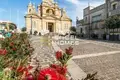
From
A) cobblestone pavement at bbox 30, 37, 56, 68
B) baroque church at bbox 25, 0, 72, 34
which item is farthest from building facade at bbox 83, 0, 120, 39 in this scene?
cobblestone pavement at bbox 30, 37, 56, 68

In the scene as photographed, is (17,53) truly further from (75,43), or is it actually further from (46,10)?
(46,10)

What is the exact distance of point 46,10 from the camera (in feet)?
226

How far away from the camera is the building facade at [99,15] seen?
42375mm

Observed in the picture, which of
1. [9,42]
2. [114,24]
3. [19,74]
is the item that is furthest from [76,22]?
[19,74]

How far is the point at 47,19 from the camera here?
65062 mm

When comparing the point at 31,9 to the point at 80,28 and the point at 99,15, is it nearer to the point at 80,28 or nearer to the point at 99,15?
the point at 80,28

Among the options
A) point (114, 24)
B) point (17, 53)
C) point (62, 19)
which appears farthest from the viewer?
point (62, 19)

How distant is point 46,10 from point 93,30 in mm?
23931

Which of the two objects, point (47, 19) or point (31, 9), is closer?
point (31, 9)

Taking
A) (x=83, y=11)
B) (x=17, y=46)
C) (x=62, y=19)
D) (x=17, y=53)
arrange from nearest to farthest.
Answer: (x=17, y=53) → (x=17, y=46) → (x=83, y=11) → (x=62, y=19)

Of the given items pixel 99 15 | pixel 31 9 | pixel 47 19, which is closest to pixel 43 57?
pixel 99 15

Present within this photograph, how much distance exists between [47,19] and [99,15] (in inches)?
884

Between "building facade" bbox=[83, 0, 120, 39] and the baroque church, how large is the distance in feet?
31.4

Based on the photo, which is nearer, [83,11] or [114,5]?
[114,5]
